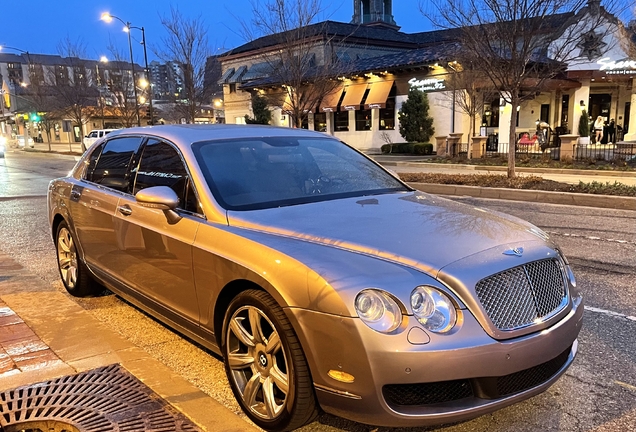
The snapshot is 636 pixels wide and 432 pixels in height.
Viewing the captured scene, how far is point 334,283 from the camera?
2.38 m

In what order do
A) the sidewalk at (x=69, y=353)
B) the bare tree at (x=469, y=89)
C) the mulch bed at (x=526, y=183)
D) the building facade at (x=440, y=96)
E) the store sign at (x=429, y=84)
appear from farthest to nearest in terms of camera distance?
the store sign at (x=429, y=84) → the building facade at (x=440, y=96) → the bare tree at (x=469, y=89) → the mulch bed at (x=526, y=183) → the sidewalk at (x=69, y=353)

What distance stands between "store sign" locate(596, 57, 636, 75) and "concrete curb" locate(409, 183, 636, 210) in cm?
1711

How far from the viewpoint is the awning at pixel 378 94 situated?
3047 centimetres

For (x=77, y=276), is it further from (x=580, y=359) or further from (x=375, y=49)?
(x=375, y=49)

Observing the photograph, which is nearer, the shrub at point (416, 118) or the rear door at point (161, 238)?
the rear door at point (161, 238)

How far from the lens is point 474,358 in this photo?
2.30 meters

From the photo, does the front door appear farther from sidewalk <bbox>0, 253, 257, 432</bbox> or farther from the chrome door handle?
sidewalk <bbox>0, 253, 257, 432</bbox>

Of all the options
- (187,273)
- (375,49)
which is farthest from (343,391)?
(375,49)

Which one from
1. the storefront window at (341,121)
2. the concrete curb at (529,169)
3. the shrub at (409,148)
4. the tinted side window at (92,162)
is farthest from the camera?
the storefront window at (341,121)

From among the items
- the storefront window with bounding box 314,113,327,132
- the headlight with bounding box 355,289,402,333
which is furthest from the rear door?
the storefront window with bounding box 314,113,327,132

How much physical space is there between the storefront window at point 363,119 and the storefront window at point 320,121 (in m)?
3.20

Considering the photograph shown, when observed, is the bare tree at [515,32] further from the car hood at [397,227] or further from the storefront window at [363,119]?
the storefront window at [363,119]

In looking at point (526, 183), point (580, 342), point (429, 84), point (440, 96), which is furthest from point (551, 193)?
point (429, 84)

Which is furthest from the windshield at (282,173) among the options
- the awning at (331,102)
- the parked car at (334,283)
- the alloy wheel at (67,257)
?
the awning at (331,102)
